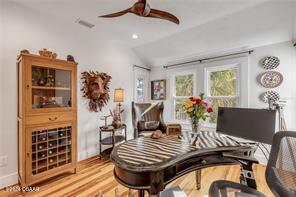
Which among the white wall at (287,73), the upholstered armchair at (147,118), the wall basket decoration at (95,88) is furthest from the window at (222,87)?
the wall basket decoration at (95,88)

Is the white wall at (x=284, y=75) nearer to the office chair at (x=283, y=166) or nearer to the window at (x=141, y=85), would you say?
the office chair at (x=283, y=166)

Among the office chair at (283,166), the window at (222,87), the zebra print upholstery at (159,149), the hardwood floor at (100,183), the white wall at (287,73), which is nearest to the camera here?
the office chair at (283,166)

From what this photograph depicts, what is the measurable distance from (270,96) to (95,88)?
3320 mm

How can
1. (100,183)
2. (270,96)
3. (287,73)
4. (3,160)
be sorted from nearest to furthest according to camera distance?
1. (3,160)
2. (100,183)
3. (287,73)
4. (270,96)

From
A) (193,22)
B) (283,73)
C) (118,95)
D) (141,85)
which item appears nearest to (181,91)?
(141,85)

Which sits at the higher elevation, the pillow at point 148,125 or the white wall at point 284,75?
the white wall at point 284,75

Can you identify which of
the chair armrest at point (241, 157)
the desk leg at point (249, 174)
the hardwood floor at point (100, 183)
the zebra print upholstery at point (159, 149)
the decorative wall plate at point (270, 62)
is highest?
the decorative wall plate at point (270, 62)

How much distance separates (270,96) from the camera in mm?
2955

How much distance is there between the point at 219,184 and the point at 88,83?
2.86 m

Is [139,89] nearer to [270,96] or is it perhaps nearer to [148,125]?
[148,125]

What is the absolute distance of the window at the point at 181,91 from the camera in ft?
13.8

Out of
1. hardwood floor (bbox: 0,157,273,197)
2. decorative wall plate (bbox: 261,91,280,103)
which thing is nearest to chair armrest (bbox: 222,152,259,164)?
hardwood floor (bbox: 0,157,273,197)

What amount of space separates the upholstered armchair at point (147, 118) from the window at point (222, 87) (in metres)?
1.18

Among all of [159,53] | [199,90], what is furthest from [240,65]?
[159,53]
